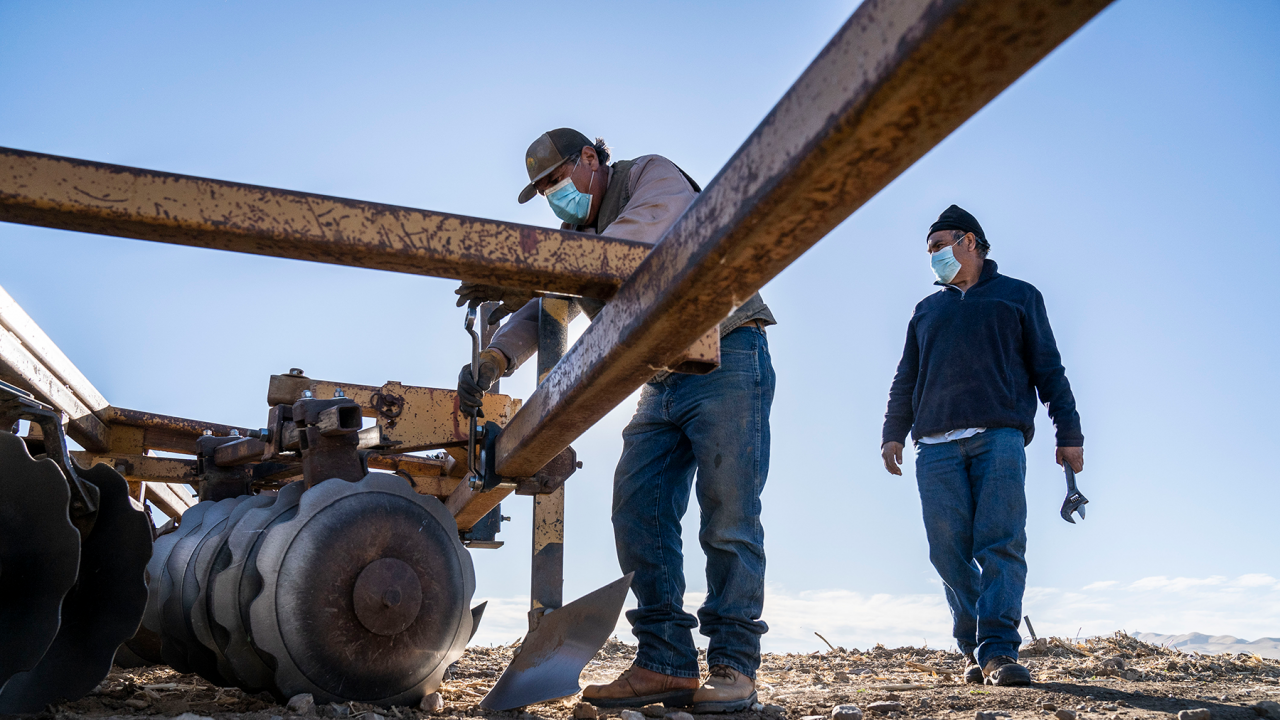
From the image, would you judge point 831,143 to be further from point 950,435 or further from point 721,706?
point 950,435

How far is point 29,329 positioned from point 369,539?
92.0 inches

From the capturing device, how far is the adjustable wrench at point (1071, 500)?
3855 mm

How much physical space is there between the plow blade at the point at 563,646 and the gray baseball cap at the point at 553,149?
1457 millimetres

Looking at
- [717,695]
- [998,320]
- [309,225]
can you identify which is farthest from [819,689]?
[309,225]

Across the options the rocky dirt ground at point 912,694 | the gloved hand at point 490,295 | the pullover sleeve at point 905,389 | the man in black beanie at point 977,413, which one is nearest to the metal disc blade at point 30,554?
the rocky dirt ground at point 912,694

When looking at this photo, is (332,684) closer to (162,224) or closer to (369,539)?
(369,539)

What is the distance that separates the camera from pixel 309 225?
1637 mm

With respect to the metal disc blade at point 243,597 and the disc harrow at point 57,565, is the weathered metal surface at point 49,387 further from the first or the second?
the metal disc blade at point 243,597

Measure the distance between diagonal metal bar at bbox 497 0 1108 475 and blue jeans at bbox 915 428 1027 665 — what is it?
2.29 metres

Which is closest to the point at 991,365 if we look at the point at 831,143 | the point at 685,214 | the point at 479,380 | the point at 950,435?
the point at 950,435

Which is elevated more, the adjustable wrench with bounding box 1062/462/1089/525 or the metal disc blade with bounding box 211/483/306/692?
the adjustable wrench with bounding box 1062/462/1089/525

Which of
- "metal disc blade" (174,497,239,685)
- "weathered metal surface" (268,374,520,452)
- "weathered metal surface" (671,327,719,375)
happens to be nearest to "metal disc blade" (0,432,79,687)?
"metal disc blade" (174,497,239,685)

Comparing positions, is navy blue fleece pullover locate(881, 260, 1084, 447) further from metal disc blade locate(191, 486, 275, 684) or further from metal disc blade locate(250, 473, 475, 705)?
metal disc blade locate(191, 486, 275, 684)

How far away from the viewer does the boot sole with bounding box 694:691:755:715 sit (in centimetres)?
259
